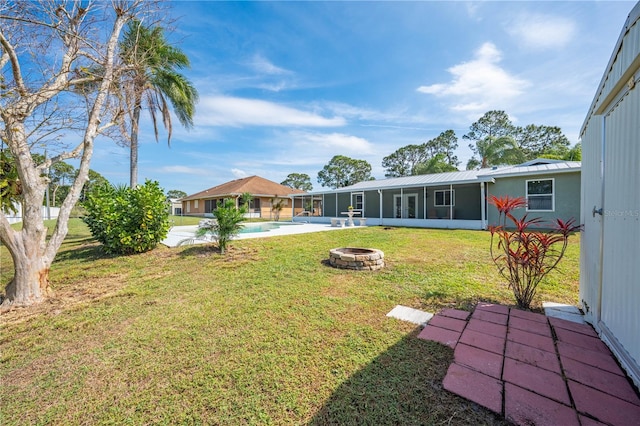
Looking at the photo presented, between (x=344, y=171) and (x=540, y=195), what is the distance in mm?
30568

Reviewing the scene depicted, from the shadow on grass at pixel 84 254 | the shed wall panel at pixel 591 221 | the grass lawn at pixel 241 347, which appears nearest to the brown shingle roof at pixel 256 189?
the shadow on grass at pixel 84 254

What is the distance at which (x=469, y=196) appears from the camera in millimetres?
13805

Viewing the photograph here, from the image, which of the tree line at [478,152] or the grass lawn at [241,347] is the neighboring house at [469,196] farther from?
the tree line at [478,152]

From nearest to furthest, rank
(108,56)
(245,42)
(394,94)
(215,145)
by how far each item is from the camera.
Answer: (108,56) < (245,42) < (394,94) < (215,145)

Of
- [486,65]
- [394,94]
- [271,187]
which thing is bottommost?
[271,187]

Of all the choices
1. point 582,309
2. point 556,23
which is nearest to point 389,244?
point 582,309

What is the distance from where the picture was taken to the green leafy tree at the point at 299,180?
4781 centimetres

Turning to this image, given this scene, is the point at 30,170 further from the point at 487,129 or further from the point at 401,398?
the point at 487,129

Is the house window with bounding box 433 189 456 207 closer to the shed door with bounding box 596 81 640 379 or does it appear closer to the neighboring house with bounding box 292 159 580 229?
the neighboring house with bounding box 292 159 580 229

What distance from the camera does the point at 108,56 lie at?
455 centimetres

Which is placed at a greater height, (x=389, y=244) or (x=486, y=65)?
(x=486, y=65)

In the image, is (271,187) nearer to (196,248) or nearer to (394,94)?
(394,94)

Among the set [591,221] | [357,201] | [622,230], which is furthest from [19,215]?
[591,221]

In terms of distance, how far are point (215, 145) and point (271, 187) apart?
26.8ft
